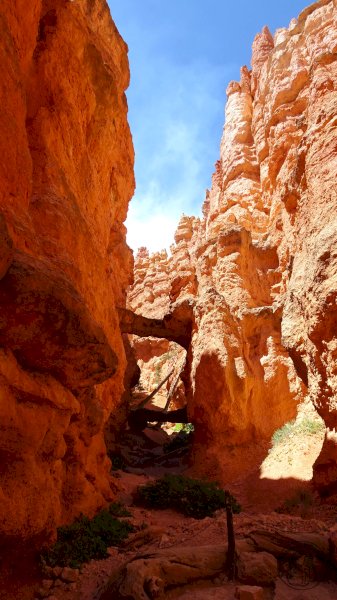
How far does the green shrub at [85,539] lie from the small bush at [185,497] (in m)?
2.46

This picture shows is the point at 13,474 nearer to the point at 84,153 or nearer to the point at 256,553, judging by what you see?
the point at 256,553

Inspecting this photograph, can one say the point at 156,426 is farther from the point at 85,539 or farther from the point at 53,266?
the point at 53,266

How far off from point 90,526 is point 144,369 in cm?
2789

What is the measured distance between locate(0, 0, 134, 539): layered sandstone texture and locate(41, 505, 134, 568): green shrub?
1.00 feet

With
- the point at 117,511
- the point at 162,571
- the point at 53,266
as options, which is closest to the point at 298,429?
the point at 117,511

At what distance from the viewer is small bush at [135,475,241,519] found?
9539 millimetres

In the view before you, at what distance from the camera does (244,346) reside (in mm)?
15359

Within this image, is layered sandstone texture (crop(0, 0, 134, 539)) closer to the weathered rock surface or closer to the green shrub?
the green shrub

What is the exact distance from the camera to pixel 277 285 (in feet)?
59.2

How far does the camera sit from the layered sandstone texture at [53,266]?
5.00m

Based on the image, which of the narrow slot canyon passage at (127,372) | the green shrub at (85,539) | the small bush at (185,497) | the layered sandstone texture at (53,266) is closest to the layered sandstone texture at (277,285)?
the narrow slot canyon passage at (127,372)

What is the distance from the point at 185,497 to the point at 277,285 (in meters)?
11.2

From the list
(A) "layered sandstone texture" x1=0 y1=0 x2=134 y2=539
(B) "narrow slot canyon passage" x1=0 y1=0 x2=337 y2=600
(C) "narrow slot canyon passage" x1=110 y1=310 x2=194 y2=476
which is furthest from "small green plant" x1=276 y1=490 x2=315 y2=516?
(C) "narrow slot canyon passage" x1=110 y1=310 x2=194 y2=476

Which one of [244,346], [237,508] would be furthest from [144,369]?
[237,508]
